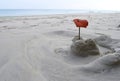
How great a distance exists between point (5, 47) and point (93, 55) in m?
1.63

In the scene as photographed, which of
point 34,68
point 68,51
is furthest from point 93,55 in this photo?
point 34,68

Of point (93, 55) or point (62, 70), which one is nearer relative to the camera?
point (62, 70)

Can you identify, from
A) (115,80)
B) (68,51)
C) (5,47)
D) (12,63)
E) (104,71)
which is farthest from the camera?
(5,47)

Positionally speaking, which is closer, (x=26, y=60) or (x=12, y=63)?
(x=12, y=63)

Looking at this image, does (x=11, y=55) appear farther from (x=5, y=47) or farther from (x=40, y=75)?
(x=40, y=75)

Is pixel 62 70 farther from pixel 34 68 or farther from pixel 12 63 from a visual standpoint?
pixel 12 63

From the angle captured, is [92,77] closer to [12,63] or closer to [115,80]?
[115,80]

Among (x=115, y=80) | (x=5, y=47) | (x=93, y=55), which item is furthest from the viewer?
(x=5, y=47)

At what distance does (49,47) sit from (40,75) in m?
1.41

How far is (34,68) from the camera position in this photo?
2.26m

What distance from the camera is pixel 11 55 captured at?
8.93 ft

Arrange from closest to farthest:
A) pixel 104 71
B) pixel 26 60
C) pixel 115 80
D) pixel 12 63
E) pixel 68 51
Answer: pixel 115 80, pixel 104 71, pixel 12 63, pixel 26 60, pixel 68 51

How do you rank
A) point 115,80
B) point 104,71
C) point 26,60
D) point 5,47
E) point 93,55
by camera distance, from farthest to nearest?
point 5,47 → point 93,55 → point 26,60 → point 104,71 → point 115,80

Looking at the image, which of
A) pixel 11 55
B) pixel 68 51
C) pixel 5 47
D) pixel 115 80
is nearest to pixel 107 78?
pixel 115 80
